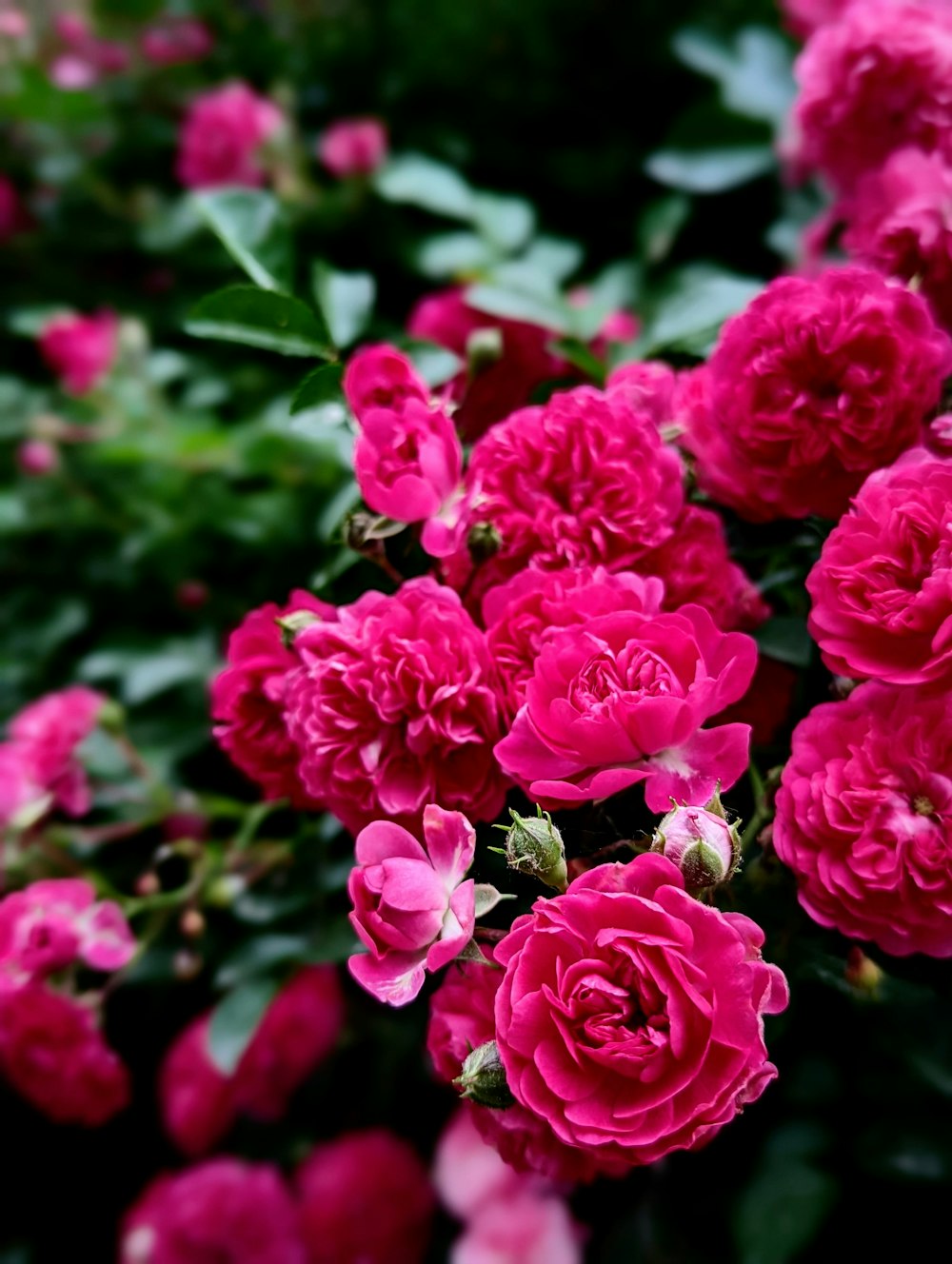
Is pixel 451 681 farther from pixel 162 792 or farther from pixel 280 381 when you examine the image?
pixel 280 381

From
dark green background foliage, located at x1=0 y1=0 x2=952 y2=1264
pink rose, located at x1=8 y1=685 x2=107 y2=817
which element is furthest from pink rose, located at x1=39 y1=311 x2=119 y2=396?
pink rose, located at x1=8 y1=685 x2=107 y2=817

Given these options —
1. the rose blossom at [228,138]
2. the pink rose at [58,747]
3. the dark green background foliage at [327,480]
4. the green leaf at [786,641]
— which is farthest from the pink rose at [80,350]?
the green leaf at [786,641]

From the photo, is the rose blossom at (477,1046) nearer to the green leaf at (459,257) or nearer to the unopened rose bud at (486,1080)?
the unopened rose bud at (486,1080)

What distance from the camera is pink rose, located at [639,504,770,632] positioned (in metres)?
0.49

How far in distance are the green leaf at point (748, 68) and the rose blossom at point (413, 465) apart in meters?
0.67

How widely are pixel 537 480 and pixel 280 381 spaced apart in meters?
0.68

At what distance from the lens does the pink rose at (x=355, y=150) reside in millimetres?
1098

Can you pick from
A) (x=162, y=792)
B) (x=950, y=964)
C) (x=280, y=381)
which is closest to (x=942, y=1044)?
(x=950, y=964)

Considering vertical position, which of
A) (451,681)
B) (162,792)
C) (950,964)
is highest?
(451,681)

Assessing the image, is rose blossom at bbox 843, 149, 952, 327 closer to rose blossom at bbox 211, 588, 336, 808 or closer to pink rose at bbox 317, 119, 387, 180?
rose blossom at bbox 211, 588, 336, 808

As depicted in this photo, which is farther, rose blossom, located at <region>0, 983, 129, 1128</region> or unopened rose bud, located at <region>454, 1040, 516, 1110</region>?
rose blossom, located at <region>0, 983, 129, 1128</region>

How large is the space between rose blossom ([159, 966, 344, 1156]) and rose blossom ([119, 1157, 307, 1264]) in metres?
0.03

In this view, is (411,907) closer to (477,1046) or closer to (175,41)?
(477,1046)

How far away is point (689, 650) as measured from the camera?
41 cm
